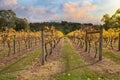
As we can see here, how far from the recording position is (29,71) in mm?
17234

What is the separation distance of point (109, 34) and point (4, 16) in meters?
70.4

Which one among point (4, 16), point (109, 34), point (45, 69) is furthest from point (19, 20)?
point (45, 69)

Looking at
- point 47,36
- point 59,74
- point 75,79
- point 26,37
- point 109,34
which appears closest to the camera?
point 75,79

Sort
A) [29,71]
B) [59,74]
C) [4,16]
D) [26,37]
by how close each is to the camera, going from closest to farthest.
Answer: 1. [59,74]
2. [29,71]
3. [26,37]
4. [4,16]

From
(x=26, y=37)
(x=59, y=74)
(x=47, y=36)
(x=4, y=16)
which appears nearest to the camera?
(x=59, y=74)

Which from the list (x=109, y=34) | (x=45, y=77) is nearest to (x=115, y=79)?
(x=45, y=77)

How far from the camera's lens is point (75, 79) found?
14.6m

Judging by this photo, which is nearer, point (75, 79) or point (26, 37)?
point (75, 79)

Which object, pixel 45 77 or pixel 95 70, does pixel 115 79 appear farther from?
pixel 45 77

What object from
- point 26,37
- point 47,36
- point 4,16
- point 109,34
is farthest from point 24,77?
point 4,16

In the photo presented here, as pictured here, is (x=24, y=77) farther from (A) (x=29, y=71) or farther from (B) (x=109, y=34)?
(B) (x=109, y=34)

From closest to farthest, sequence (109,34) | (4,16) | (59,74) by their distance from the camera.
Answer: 1. (59,74)
2. (109,34)
3. (4,16)

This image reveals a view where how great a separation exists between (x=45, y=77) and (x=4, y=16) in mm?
93210

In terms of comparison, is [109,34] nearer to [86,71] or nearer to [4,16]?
[86,71]
